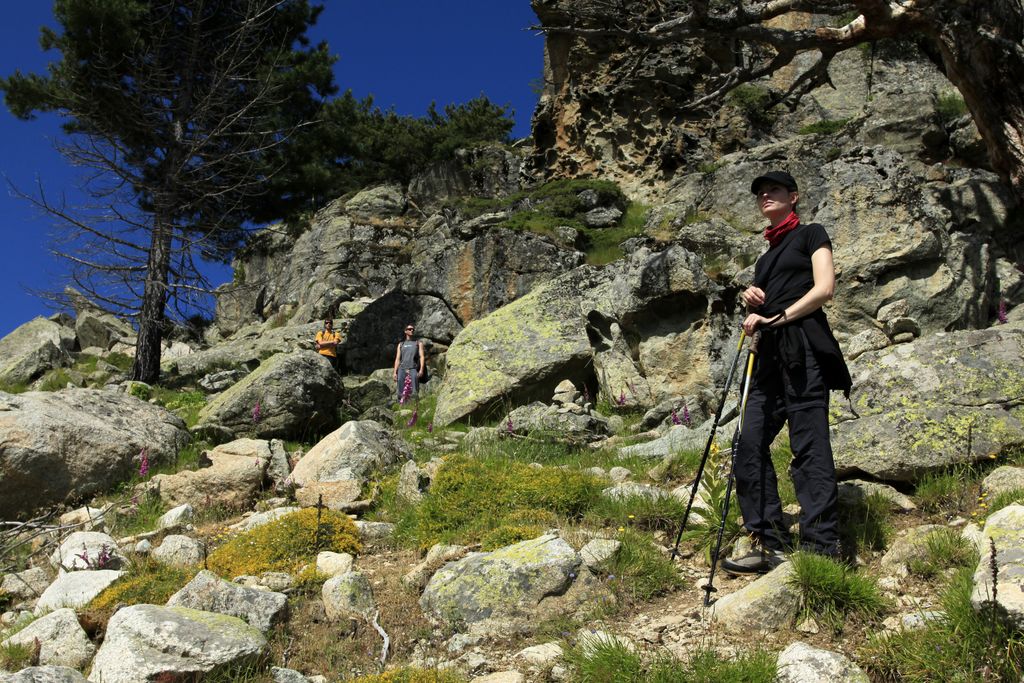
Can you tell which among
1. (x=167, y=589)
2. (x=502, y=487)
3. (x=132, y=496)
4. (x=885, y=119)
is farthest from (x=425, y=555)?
(x=885, y=119)

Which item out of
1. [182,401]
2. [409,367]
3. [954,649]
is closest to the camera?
[954,649]

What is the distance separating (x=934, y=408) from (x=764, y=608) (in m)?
2.35

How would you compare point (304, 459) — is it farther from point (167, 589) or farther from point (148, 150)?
point (148, 150)

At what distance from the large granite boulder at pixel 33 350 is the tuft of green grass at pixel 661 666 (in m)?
17.7

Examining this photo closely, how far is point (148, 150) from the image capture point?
21812 millimetres

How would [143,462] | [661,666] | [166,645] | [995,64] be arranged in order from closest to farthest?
[661,666] → [166,645] → [143,462] → [995,64]

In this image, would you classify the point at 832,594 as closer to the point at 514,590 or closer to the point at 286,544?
the point at 514,590

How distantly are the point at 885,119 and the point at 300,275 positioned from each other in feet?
66.5

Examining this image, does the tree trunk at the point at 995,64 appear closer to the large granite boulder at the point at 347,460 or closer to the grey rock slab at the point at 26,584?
the large granite boulder at the point at 347,460

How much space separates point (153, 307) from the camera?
19109 mm

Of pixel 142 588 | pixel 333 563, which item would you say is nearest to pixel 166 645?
pixel 142 588

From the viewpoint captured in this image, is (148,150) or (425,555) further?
(148,150)

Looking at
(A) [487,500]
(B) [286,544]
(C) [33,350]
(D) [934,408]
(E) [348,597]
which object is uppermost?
(C) [33,350]

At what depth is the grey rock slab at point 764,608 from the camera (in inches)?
152
